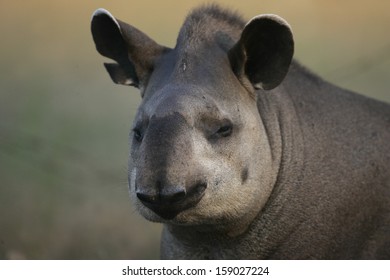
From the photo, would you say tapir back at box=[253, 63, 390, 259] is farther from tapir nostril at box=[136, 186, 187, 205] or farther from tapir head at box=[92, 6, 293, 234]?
tapir nostril at box=[136, 186, 187, 205]

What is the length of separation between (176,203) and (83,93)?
7.18 metres

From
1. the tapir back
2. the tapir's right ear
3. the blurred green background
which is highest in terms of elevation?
the tapir's right ear

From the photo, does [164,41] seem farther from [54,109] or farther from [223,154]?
[223,154]

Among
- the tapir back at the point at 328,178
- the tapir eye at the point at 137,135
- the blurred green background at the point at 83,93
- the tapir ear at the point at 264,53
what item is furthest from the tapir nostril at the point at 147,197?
the blurred green background at the point at 83,93

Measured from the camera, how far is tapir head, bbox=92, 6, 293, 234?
30.1 ft

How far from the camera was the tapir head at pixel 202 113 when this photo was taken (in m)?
9.17

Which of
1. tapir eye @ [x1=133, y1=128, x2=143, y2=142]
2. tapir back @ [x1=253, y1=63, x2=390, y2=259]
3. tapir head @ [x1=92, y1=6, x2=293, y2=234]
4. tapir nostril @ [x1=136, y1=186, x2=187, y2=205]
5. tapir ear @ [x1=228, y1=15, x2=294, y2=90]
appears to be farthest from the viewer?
tapir back @ [x1=253, y1=63, x2=390, y2=259]

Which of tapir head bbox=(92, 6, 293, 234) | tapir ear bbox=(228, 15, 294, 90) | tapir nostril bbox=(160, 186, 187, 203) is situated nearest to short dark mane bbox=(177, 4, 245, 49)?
tapir head bbox=(92, 6, 293, 234)

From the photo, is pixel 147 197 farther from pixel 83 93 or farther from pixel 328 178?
pixel 83 93

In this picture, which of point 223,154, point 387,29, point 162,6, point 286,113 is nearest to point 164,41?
point 162,6

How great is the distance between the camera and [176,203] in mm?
9094

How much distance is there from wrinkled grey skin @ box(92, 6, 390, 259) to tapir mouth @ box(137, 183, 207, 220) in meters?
0.01

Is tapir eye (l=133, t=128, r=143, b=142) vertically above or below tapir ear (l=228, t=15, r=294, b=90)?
below

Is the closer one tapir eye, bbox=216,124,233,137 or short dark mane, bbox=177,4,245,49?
tapir eye, bbox=216,124,233,137
